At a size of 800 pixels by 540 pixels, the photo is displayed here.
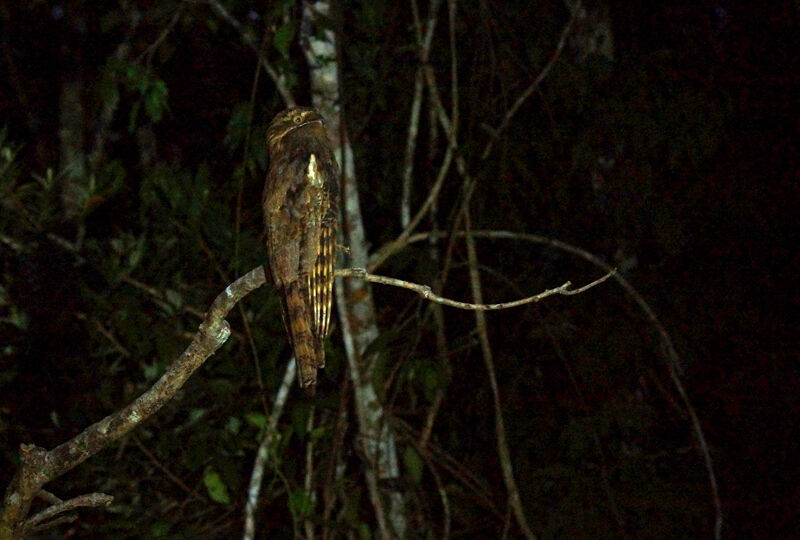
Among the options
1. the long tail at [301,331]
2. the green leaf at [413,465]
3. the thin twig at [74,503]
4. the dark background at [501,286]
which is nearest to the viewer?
the thin twig at [74,503]

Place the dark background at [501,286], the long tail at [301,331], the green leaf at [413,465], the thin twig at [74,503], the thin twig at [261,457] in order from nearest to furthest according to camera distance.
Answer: the thin twig at [74,503] < the long tail at [301,331] < the thin twig at [261,457] < the green leaf at [413,465] < the dark background at [501,286]

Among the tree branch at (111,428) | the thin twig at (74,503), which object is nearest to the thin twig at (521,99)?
the tree branch at (111,428)

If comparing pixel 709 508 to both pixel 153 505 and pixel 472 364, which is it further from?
pixel 153 505

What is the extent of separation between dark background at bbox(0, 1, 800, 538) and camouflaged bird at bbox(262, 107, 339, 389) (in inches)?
38.8

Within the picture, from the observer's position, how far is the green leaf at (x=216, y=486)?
2802 millimetres

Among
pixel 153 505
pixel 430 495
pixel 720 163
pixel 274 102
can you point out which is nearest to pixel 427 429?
pixel 430 495

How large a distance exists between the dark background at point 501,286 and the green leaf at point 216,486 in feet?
0.05

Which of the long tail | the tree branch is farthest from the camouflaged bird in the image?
the tree branch

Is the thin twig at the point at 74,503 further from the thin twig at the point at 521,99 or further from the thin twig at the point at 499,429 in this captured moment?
the thin twig at the point at 521,99

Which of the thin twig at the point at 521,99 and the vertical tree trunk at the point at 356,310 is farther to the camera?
the thin twig at the point at 521,99

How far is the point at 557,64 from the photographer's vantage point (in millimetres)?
3227

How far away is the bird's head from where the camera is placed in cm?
177

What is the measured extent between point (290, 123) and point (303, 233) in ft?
0.72

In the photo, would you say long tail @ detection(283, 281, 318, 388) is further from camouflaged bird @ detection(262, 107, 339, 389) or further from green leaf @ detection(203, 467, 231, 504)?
green leaf @ detection(203, 467, 231, 504)
